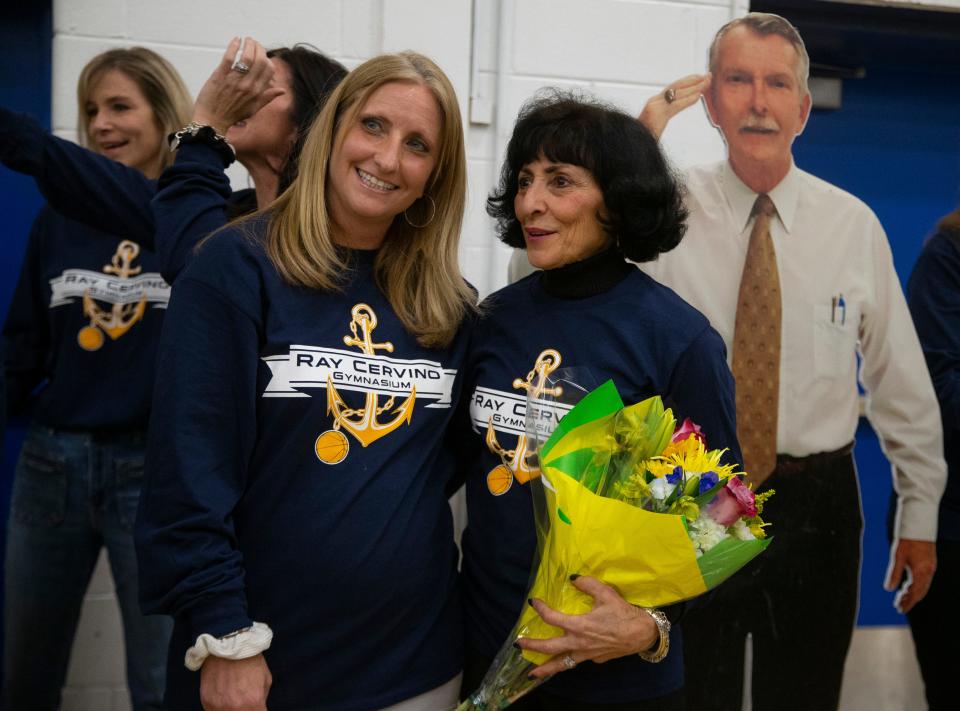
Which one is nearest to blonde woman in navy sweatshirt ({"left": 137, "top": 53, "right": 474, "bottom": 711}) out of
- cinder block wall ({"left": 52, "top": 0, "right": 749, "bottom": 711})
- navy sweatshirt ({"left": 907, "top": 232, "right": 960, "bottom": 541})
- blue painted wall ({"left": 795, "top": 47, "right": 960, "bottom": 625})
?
cinder block wall ({"left": 52, "top": 0, "right": 749, "bottom": 711})

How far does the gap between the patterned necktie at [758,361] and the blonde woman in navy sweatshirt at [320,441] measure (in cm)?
103

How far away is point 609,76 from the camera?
246 centimetres

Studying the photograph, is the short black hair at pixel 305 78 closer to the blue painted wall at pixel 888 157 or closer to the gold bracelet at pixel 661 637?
the gold bracelet at pixel 661 637

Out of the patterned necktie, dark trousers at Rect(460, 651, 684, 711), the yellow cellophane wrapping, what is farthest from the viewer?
the patterned necktie

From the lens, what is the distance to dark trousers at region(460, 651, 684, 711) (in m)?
1.50

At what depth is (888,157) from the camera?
2.56m

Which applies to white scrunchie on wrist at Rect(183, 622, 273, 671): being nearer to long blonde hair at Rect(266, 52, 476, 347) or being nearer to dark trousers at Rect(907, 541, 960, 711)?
long blonde hair at Rect(266, 52, 476, 347)

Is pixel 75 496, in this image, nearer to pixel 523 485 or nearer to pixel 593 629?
pixel 523 485

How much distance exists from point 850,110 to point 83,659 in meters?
2.48

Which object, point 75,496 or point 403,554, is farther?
point 75,496

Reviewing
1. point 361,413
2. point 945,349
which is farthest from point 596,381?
point 945,349

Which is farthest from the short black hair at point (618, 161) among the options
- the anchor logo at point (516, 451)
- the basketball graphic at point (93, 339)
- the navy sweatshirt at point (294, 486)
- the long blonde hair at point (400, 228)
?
the basketball graphic at point (93, 339)

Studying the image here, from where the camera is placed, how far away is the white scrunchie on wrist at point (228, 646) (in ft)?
4.19

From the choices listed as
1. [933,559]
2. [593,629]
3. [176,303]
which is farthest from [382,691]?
[933,559]
